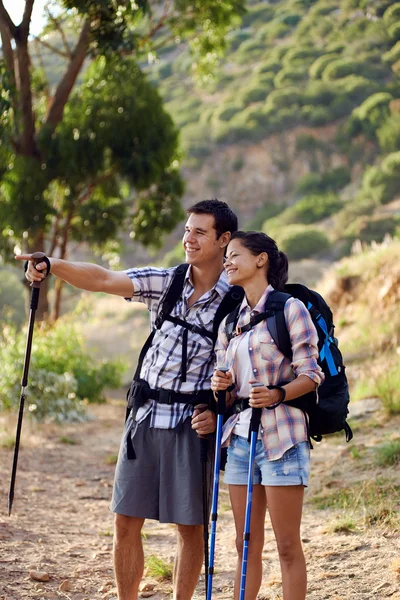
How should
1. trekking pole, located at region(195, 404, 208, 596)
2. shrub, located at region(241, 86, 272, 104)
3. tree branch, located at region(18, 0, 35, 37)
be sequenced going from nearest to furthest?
trekking pole, located at region(195, 404, 208, 596) < tree branch, located at region(18, 0, 35, 37) < shrub, located at region(241, 86, 272, 104)

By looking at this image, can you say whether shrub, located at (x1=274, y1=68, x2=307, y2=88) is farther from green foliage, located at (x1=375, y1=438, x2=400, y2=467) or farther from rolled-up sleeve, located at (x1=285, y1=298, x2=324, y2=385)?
rolled-up sleeve, located at (x1=285, y1=298, x2=324, y2=385)

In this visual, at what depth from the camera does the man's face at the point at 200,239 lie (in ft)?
13.3

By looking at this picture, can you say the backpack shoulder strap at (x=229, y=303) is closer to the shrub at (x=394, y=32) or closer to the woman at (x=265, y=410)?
the woman at (x=265, y=410)

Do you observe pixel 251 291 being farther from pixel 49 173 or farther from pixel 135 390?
pixel 49 173

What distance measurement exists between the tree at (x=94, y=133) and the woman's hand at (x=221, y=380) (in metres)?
8.76

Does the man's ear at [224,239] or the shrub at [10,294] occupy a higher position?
the shrub at [10,294]

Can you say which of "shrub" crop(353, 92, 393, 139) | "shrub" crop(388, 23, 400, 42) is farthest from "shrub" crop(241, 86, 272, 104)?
"shrub" crop(388, 23, 400, 42)

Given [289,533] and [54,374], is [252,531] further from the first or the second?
[54,374]

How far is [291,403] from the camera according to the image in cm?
373

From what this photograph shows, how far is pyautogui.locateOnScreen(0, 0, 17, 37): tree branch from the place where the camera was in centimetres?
1208

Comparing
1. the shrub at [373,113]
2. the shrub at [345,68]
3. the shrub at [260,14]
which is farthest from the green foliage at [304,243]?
the shrub at [260,14]

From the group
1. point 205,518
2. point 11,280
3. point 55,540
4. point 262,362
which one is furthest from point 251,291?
A: point 11,280

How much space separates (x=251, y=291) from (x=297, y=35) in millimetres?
45349

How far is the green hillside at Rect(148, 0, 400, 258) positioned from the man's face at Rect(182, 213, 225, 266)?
2672cm
